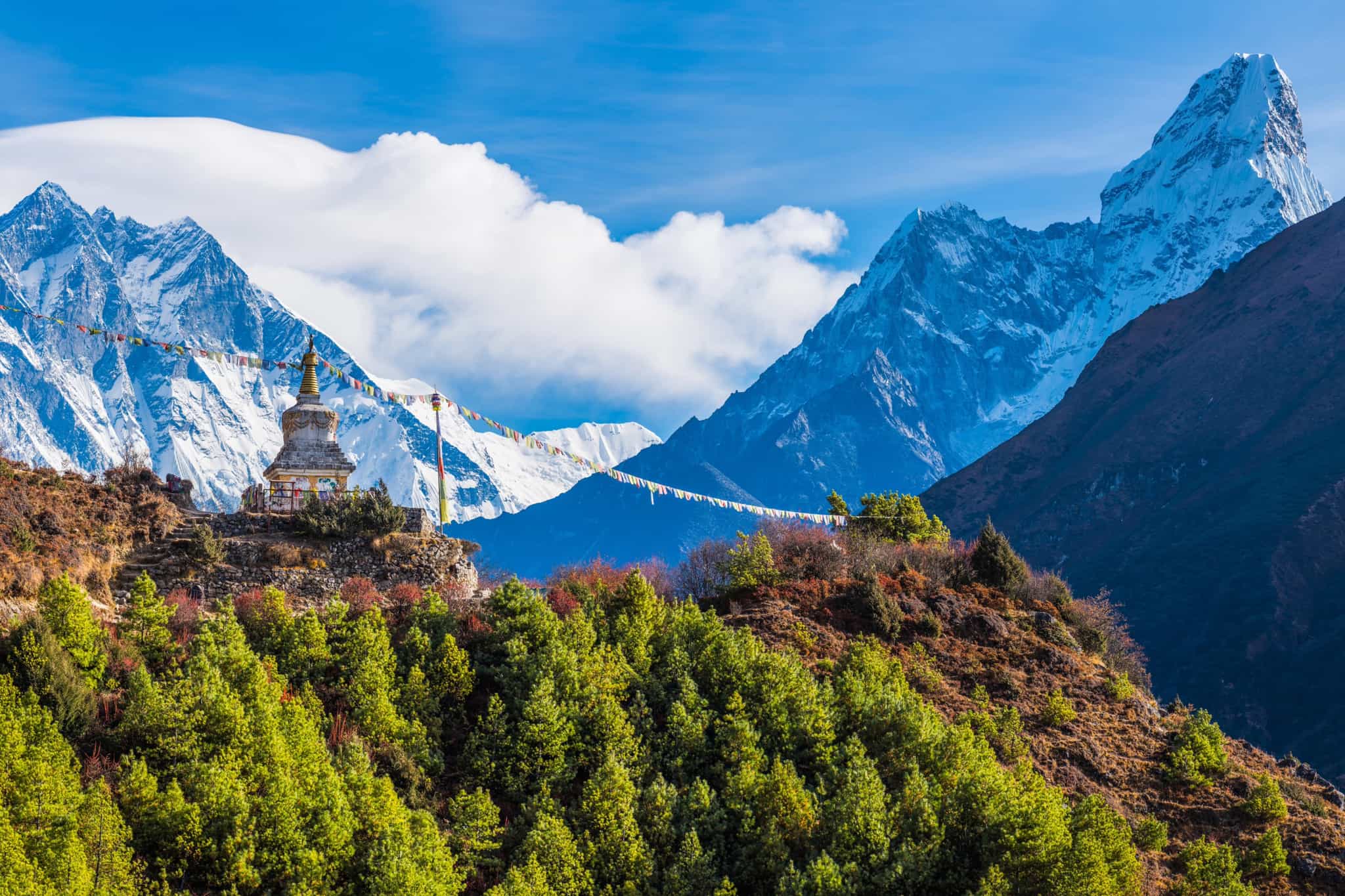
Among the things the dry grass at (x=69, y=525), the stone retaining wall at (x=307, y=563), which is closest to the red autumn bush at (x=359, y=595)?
the stone retaining wall at (x=307, y=563)

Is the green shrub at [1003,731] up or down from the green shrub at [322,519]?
down

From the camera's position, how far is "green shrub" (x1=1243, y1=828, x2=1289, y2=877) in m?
29.7

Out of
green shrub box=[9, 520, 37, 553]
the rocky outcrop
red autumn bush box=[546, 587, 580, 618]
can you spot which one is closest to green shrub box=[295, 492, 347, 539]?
→ the rocky outcrop

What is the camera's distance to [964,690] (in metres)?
37.0

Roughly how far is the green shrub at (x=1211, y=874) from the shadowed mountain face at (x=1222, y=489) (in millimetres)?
56077

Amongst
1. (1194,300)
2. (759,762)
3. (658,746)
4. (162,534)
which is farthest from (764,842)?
(1194,300)

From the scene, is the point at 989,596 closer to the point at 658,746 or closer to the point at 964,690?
the point at 964,690

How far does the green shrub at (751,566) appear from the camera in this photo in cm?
4244

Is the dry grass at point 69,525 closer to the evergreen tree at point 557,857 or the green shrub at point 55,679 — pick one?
the green shrub at point 55,679

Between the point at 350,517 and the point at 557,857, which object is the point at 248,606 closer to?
the point at 350,517

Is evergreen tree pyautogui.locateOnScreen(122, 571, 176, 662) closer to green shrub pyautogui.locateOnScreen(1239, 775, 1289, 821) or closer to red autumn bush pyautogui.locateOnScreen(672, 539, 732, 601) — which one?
red autumn bush pyautogui.locateOnScreen(672, 539, 732, 601)

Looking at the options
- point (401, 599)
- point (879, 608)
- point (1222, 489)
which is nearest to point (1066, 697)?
point (879, 608)

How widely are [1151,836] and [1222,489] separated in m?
103

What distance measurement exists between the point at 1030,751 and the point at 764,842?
11904 mm
